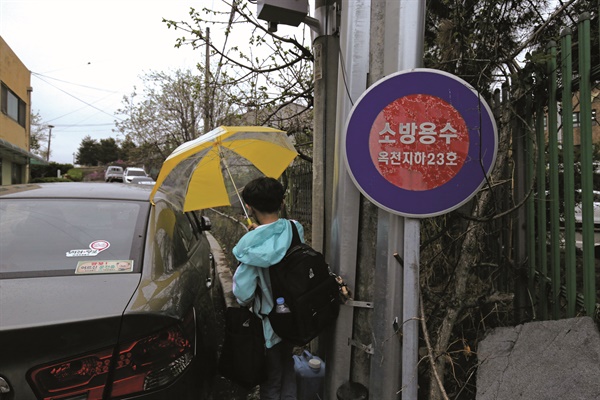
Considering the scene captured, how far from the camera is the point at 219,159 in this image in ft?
9.78

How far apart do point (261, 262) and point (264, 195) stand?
1.40ft

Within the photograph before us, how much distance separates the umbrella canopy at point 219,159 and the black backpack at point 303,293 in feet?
3.19

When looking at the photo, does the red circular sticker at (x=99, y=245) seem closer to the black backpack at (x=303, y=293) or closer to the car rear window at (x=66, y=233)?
the car rear window at (x=66, y=233)

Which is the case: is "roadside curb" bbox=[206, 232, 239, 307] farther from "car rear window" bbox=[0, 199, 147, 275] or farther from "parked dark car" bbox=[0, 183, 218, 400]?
"car rear window" bbox=[0, 199, 147, 275]

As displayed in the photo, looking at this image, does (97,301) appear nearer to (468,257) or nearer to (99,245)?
(99,245)

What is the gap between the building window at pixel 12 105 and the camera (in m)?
18.3

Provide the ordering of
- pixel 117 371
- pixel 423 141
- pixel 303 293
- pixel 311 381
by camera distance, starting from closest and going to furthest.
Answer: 1. pixel 117 371
2. pixel 423 141
3. pixel 303 293
4. pixel 311 381

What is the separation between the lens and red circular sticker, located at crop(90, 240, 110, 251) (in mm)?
2379

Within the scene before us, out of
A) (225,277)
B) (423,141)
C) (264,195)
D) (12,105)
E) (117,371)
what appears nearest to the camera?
(117,371)

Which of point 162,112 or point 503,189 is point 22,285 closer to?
point 503,189

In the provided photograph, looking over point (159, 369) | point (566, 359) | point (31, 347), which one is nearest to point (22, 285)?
point (31, 347)

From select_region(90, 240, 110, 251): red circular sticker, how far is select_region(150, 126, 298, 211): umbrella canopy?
0.60 meters

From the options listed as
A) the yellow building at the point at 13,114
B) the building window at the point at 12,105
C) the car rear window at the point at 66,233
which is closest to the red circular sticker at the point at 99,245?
the car rear window at the point at 66,233

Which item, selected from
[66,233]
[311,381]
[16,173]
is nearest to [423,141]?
[311,381]
